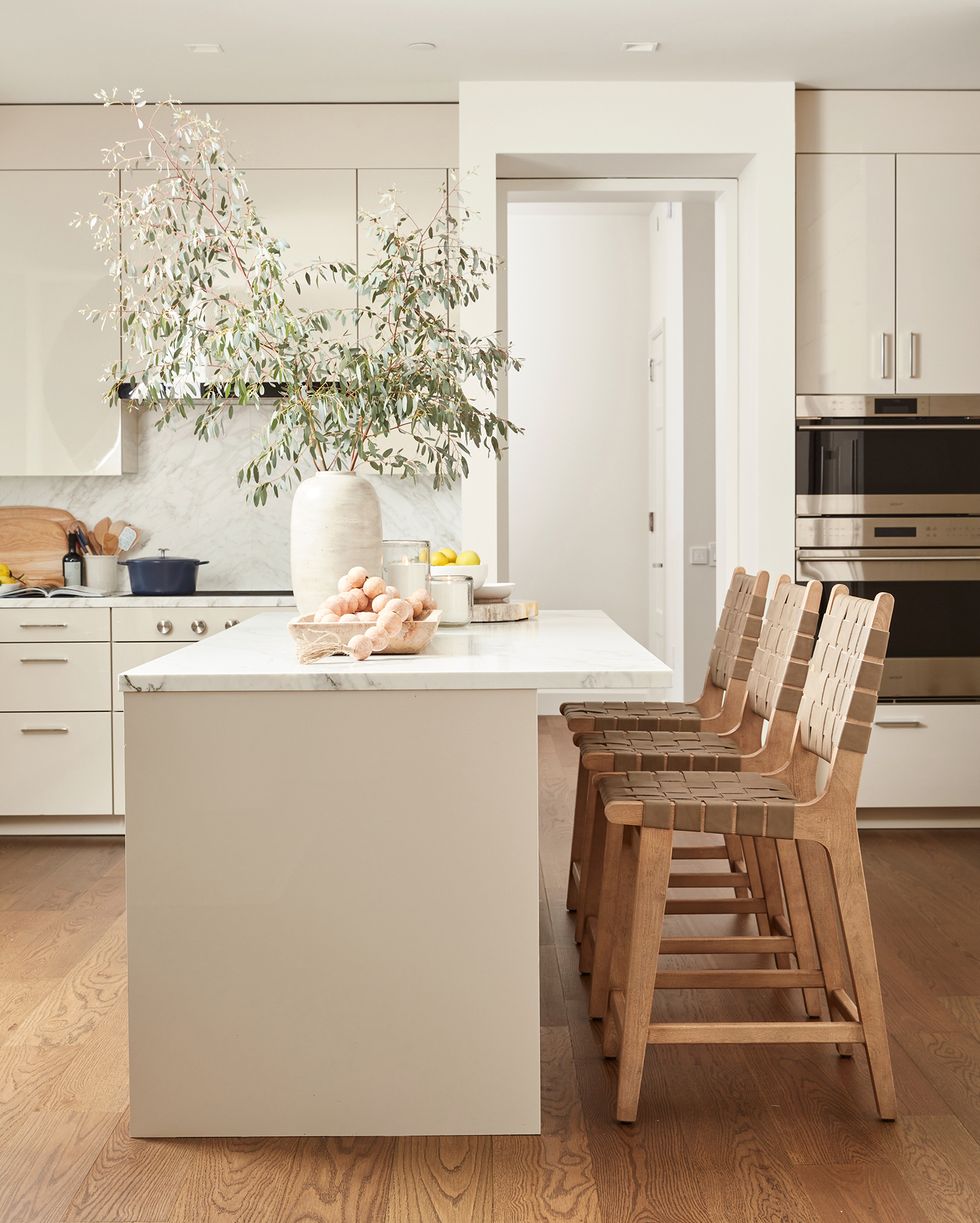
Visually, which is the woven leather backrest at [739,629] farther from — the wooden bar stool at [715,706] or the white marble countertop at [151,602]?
the white marble countertop at [151,602]

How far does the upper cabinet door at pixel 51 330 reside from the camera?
443 centimetres

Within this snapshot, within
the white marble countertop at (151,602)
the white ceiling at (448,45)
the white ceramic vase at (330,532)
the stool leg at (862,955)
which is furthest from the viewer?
the white marble countertop at (151,602)

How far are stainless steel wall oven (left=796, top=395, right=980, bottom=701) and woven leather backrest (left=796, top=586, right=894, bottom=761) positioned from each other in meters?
2.11

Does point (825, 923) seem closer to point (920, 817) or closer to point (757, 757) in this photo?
point (757, 757)

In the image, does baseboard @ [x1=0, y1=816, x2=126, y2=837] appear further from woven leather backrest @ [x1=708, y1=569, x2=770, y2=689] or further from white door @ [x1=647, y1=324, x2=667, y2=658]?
white door @ [x1=647, y1=324, x2=667, y2=658]

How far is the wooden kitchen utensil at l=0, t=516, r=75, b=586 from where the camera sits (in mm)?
4770

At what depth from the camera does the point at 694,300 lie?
6.03 metres

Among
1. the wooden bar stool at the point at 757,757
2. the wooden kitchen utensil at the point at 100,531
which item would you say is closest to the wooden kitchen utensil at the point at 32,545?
the wooden kitchen utensil at the point at 100,531

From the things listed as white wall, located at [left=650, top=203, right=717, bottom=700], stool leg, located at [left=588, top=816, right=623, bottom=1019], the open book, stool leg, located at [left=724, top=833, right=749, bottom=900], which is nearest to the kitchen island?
stool leg, located at [left=588, top=816, right=623, bottom=1019]

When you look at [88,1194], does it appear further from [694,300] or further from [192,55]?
[694,300]

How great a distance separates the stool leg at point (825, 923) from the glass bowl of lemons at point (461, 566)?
3.49ft

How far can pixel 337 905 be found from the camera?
208 centimetres

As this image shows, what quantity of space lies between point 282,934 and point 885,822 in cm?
297

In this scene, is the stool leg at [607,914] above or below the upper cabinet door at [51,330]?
below
